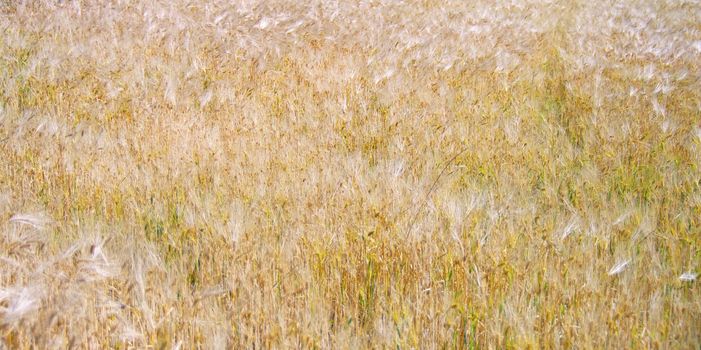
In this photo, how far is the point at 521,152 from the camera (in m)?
3.29

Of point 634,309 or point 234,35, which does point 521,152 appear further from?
point 234,35

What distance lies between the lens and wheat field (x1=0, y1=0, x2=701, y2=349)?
1.84m

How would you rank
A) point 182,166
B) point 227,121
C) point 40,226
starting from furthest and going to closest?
point 227,121 < point 182,166 < point 40,226

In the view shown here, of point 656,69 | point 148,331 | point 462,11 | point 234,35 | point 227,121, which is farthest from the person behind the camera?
point 462,11

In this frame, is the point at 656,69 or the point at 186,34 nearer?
the point at 656,69

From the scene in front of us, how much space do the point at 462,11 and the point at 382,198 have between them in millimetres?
5999

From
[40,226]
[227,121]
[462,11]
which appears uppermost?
[40,226]

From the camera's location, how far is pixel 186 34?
6023mm

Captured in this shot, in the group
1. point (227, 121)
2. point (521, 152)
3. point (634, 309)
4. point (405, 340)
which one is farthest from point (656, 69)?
point (405, 340)

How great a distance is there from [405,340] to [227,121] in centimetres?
235

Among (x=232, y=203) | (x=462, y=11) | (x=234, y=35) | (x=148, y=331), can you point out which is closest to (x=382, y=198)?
(x=232, y=203)

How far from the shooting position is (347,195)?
8.35 feet

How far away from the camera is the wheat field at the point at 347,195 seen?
184cm

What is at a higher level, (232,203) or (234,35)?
(232,203)
